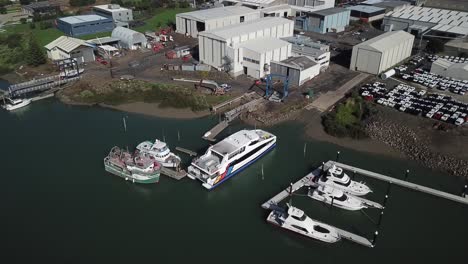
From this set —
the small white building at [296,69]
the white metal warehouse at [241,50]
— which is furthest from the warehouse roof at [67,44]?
the small white building at [296,69]

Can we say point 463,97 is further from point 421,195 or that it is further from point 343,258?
point 343,258

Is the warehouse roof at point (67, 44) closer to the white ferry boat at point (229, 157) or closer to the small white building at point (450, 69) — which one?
the white ferry boat at point (229, 157)

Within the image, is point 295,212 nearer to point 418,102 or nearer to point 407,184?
point 407,184

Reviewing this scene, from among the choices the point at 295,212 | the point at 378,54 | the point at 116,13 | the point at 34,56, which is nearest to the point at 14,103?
the point at 34,56

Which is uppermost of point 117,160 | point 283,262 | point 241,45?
point 241,45

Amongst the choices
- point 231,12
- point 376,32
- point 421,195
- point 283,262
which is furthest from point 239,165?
point 376,32

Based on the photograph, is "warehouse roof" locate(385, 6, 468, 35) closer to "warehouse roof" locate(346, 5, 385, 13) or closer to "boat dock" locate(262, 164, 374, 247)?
"warehouse roof" locate(346, 5, 385, 13)

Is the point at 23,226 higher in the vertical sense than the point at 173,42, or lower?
lower
